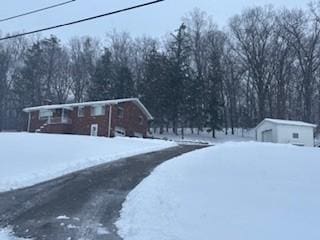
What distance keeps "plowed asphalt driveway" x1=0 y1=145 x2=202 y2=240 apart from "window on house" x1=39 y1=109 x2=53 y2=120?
3165 centimetres

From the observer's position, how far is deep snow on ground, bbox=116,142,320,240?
→ 8.93m

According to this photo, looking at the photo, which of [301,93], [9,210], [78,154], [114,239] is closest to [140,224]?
[114,239]

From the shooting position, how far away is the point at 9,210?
10.7m

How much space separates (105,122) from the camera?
138 feet

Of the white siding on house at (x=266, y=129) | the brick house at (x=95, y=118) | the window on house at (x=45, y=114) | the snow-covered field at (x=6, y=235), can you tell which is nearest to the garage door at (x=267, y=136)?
the white siding on house at (x=266, y=129)

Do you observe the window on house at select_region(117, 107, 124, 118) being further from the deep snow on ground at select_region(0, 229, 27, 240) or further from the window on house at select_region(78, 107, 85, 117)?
the deep snow on ground at select_region(0, 229, 27, 240)

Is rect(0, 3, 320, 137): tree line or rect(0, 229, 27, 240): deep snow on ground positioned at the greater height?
rect(0, 3, 320, 137): tree line

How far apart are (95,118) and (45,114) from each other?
7.81 metres

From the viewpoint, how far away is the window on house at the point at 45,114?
47.2m

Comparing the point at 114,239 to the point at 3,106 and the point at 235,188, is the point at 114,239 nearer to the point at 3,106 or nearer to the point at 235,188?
the point at 235,188

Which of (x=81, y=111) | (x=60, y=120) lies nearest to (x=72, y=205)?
(x=81, y=111)

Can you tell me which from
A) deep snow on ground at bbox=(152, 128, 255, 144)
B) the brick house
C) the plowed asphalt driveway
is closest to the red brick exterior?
the brick house

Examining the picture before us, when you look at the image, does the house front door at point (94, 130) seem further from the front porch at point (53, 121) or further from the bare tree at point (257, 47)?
the bare tree at point (257, 47)

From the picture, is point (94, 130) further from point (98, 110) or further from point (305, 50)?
point (305, 50)
